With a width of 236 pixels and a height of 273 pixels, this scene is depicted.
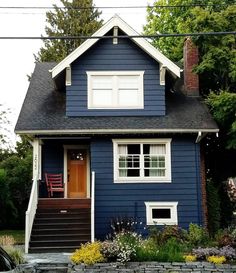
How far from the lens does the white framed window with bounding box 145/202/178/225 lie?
16469 mm

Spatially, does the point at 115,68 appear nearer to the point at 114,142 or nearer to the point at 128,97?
the point at 128,97

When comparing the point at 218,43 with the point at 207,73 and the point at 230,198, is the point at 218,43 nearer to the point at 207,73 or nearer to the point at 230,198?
the point at 207,73

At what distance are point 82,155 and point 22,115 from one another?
2.80 meters

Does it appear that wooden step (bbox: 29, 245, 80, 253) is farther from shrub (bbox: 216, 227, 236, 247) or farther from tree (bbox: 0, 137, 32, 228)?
tree (bbox: 0, 137, 32, 228)

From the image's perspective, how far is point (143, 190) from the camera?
1667 cm

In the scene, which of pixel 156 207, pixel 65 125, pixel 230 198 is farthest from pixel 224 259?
pixel 230 198

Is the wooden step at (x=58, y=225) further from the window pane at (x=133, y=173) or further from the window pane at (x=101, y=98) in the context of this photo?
the window pane at (x=101, y=98)

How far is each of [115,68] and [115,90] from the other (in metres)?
0.84

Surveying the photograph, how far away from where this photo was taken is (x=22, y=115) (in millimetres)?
17188

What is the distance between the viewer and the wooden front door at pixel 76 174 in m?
17.9

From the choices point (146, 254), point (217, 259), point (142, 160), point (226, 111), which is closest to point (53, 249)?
point (146, 254)

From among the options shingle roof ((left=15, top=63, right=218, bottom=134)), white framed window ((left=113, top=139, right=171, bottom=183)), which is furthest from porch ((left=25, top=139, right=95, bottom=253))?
white framed window ((left=113, top=139, right=171, bottom=183))

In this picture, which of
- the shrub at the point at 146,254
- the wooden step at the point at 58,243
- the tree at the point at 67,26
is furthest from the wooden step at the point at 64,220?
the tree at the point at 67,26

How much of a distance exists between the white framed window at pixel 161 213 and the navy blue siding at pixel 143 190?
14 cm
